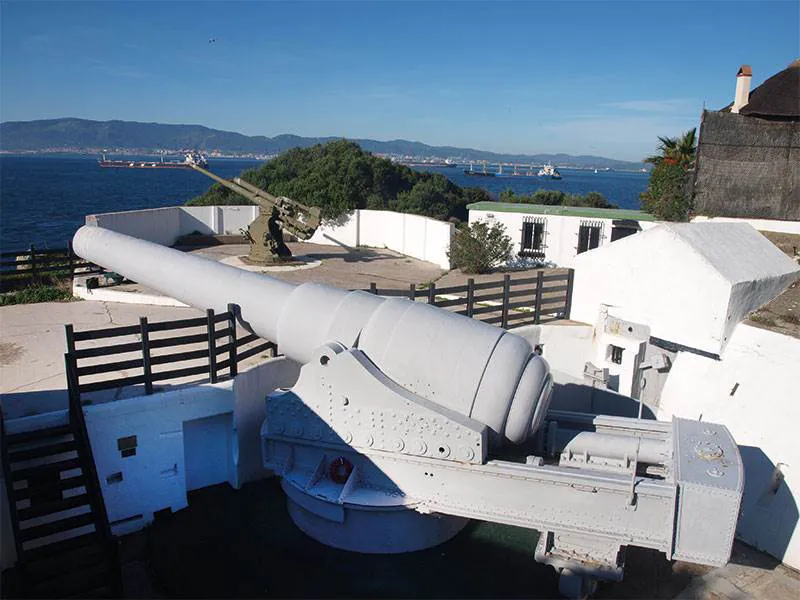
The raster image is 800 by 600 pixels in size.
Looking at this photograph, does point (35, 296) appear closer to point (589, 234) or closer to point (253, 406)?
point (253, 406)

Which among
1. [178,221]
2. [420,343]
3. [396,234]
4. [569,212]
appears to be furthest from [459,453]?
[178,221]

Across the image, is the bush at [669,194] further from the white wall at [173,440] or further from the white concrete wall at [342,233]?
the white wall at [173,440]

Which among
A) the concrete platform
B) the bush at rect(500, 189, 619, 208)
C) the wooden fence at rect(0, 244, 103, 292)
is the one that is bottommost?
the concrete platform

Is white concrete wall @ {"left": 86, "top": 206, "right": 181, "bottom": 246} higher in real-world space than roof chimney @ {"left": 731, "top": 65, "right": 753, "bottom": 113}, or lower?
lower

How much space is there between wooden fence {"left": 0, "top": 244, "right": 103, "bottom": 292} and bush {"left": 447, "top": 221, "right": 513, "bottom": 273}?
8569 millimetres

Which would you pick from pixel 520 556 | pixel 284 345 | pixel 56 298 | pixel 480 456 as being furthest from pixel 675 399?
pixel 56 298

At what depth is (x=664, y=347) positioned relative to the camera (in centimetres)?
861

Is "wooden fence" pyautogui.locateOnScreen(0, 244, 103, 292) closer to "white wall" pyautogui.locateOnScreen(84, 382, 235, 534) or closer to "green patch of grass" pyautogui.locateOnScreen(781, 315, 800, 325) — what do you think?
"white wall" pyautogui.locateOnScreen(84, 382, 235, 534)

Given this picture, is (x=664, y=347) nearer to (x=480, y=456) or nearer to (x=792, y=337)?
(x=792, y=337)

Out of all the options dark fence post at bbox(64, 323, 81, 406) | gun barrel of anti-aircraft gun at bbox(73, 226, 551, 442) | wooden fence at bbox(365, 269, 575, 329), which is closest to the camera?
gun barrel of anti-aircraft gun at bbox(73, 226, 551, 442)

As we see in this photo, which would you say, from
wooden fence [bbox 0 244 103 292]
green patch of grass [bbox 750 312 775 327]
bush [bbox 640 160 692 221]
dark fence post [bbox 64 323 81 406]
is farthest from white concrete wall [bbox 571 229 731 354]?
wooden fence [bbox 0 244 103 292]

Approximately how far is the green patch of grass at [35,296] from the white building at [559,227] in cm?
1114

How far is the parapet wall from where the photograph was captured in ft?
57.0

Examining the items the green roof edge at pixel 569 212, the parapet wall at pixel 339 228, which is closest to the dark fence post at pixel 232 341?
the parapet wall at pixel 339 228
